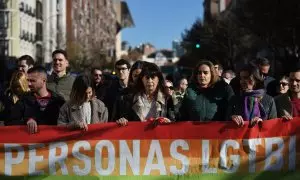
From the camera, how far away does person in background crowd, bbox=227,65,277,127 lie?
19.8ft

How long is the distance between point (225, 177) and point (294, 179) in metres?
0.71

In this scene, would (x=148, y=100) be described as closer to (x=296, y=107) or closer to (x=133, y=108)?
(x=133, y=108)

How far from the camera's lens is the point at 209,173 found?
5.95 meters

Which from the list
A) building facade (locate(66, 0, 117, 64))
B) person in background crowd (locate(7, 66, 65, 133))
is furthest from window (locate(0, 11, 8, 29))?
person in background crowd (locate(7, 66, 65, 133))

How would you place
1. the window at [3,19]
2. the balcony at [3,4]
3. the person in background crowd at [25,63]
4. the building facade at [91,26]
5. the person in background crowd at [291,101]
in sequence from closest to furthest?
the person in background crowd at [291,101]
the person in background crowd at [25,63]
the balcony at [3,4]
the window at [3,19]
the building facade at [91,26]

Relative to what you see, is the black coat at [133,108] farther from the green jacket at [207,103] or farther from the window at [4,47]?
the window at [4,47]

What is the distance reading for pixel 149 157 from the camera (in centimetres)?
601

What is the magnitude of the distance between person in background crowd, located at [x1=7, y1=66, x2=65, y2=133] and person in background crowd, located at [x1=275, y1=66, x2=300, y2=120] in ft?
8.25

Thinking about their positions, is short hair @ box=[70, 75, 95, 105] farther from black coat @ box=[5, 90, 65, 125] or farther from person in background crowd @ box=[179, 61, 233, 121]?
person in background crowd @ box=[179, 61, 233, 121]

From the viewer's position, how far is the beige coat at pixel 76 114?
6.08 meters

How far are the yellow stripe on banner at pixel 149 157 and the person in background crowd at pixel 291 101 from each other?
0.53m

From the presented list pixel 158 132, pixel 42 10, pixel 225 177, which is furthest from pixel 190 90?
pixel 42 10

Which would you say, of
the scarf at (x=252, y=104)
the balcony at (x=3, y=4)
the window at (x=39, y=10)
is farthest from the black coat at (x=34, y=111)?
the window at (x=39, y=10)

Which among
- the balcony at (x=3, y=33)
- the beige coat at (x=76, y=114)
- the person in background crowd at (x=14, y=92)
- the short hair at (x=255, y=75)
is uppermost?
the balcony at (x=3, y=33)
